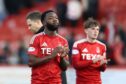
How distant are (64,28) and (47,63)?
9449 millimetres

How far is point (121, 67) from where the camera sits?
48.2 feet

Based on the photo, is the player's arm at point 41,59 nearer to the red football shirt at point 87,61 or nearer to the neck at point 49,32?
the neck at point 49,32

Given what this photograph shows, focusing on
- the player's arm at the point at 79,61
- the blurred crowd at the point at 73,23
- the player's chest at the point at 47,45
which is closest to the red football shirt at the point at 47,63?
the player's chest at the point at 47,45

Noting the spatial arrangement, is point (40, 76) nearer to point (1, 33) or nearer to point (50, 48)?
point (50, 48)

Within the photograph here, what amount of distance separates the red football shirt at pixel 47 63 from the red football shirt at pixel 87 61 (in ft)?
2.08

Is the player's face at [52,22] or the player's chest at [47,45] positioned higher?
the player's face at [52,22]

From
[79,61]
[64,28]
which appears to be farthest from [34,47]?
[64,28]

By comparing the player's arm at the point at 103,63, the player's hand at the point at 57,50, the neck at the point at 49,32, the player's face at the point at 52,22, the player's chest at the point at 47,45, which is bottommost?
the player's arm at the point at 103,63

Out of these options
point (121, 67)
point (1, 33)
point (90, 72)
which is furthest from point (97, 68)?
point (1, 33)

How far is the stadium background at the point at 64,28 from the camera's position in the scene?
48.4 feet

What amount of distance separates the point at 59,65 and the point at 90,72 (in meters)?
0.79

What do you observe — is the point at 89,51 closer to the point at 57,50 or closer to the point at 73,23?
the point at 57,50

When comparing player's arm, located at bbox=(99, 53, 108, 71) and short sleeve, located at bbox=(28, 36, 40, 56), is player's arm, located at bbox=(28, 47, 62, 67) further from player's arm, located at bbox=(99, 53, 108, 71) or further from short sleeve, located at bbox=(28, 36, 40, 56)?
player's arm, located at bbox=(99, 53, 108, 71)

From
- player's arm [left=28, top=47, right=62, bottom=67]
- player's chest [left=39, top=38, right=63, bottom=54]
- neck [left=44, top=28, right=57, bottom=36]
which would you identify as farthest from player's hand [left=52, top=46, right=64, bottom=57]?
neck [left=44, top=28, right=57, bottom=36]
